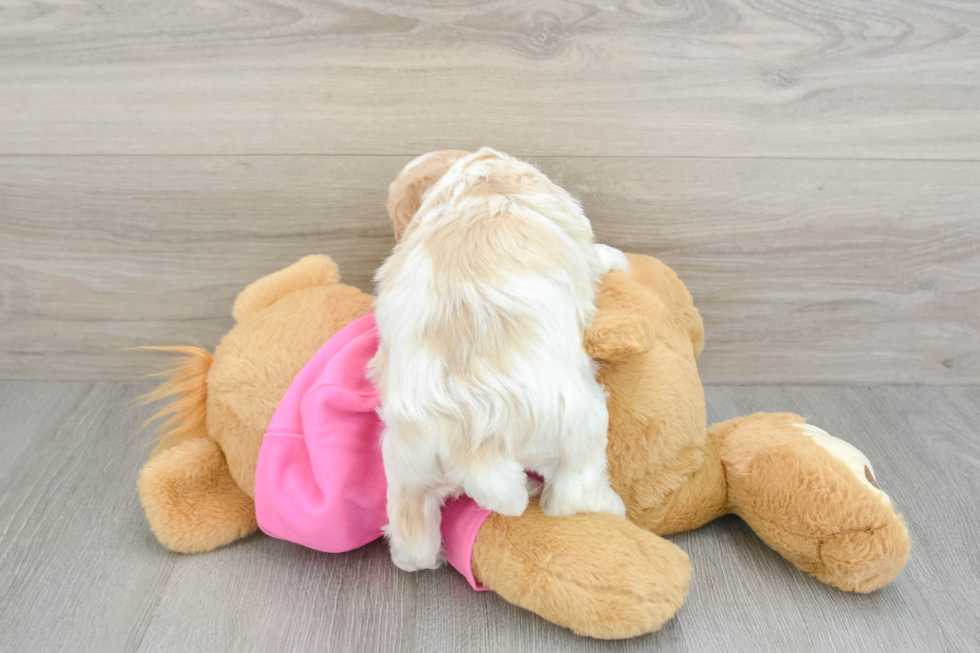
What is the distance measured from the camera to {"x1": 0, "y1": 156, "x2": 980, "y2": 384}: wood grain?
92 cm

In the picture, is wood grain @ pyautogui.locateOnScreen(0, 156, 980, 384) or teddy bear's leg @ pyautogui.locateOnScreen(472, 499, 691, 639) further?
wood grain @ pyautogui.locateOnScreen(0, 156, 980, 384)

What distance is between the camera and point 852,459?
0.69 m

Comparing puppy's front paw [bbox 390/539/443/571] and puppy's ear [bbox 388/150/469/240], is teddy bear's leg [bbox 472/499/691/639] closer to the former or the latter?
puppy's front paw [bbox 390/539/443/571]

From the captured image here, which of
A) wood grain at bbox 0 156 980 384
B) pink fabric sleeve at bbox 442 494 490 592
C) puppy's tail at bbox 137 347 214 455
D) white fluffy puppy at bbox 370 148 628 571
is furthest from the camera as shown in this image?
wood grain at bbox 0 156 980 384

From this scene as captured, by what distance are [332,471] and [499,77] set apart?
514 mm

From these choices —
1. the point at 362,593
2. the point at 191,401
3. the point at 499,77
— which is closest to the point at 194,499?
the point at 191,401

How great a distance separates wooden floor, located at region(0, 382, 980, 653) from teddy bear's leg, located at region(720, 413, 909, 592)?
0.04 metres

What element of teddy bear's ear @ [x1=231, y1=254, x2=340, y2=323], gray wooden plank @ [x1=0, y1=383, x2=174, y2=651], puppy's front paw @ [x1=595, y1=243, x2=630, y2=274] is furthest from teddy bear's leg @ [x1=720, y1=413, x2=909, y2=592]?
gray wooden plank @ [x1=0, y1=383, x2=174, y2=651]

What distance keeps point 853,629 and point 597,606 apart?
0.83 ft

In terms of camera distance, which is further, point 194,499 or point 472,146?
point 472,146

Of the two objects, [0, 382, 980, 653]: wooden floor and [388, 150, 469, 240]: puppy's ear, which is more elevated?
[388, 150, 469, 240]: puppy's ear

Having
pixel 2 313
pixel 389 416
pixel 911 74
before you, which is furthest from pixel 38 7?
pixel 911 74

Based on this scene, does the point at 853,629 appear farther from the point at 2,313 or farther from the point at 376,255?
the point at 2,313

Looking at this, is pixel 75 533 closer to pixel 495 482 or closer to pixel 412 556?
pixel 412 556
